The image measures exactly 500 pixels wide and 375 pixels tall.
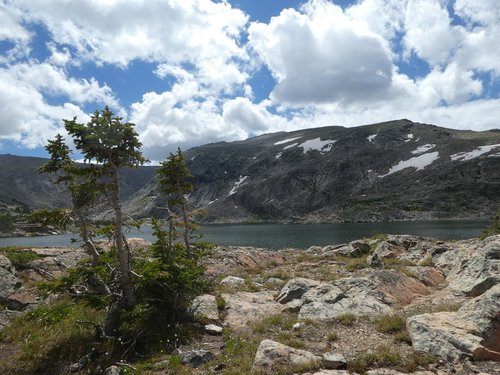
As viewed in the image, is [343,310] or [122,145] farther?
[343,310]

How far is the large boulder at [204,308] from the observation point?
16188 mm

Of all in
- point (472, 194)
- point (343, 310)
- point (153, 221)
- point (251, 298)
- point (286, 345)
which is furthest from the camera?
point (472, 194)

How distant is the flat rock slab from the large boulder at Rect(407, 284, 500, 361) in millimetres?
6680

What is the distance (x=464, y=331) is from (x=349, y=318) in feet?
14.4

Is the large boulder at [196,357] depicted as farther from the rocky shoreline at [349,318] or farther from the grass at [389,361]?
the grass at [389,361]

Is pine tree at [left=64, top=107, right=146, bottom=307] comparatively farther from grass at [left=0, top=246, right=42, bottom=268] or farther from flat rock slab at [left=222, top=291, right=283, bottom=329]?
grass at [left=0, top=246, right=42, bottom=268]

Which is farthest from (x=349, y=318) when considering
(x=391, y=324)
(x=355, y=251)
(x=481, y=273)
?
(x=355, y=251)

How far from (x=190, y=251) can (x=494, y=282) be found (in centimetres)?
1729

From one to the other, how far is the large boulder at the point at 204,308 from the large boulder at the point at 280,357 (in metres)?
4.71

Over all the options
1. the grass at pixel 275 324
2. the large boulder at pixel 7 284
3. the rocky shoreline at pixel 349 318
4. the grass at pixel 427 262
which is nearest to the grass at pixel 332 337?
the rocky shoreline at pixel 349 318

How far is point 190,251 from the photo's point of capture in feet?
81.7

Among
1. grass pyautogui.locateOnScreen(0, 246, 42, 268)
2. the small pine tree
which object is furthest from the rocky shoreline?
the small pine tree

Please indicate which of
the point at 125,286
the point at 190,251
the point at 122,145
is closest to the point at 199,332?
the point at 125,286

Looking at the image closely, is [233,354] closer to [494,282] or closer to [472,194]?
[494,282]
